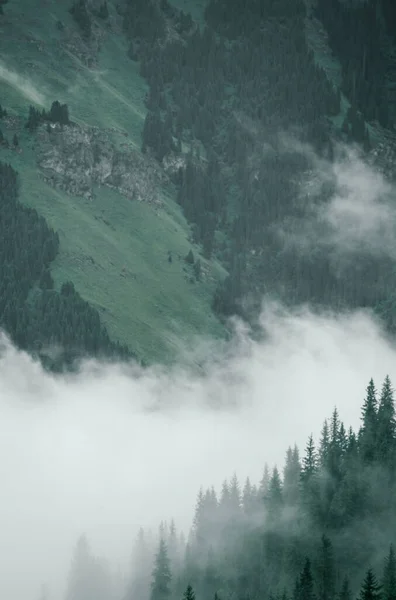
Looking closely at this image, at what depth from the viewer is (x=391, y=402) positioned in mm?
178625

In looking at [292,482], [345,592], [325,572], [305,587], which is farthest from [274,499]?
[305,587]

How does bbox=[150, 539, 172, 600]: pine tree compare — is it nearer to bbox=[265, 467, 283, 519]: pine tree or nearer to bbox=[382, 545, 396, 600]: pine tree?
bbox=[265, 467, 283, 519]: pine tree

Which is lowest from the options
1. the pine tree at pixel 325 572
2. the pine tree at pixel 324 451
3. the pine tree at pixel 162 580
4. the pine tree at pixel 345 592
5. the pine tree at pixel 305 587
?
the pine tree at pixel 305 587

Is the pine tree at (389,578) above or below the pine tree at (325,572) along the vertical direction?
below

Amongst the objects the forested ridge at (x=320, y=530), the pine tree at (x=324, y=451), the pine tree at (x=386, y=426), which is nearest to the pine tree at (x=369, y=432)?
the forested ridge at (x=320, y=530)

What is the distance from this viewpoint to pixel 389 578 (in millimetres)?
139750

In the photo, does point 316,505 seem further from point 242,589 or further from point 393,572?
point 393,572

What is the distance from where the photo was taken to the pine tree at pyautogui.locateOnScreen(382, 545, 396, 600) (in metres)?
132

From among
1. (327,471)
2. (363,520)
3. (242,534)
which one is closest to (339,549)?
(363,520)

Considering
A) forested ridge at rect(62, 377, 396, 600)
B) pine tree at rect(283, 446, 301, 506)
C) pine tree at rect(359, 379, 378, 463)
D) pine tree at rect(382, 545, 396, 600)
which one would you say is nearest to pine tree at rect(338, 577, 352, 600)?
forested ridge at rect(62, 377, 396, 600)

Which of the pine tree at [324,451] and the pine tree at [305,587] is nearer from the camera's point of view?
the pine tree at [305,587]

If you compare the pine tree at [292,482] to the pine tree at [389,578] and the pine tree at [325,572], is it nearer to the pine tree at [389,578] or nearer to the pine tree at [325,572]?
the pine tree at [325,572]

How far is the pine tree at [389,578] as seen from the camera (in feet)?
434

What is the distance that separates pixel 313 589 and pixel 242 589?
27.4 metres
